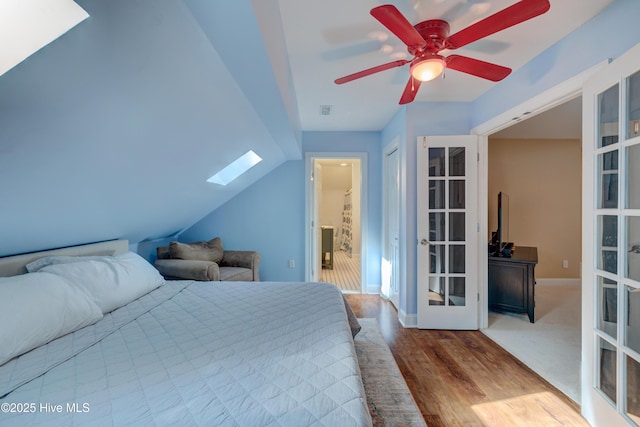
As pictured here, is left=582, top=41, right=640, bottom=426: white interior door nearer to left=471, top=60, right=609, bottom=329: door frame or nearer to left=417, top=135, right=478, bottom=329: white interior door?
left=471, top=60, right=609, bottom=329: door frame

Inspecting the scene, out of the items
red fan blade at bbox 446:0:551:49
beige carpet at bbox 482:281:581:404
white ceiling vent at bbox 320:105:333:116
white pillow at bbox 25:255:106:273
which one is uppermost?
white ceiling vent at bbox 320:105:333:116

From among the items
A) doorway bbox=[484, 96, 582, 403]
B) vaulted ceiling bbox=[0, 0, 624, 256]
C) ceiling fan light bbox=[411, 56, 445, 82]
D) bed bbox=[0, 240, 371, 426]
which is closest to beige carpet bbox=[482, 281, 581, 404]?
doorway bbox=[484, 96, 582, 403]

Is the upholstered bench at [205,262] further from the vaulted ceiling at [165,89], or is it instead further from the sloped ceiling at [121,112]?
the sloped ceiling at [121,112]

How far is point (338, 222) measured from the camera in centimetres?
871

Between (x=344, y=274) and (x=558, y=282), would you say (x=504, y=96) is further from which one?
(x=344, y=274)

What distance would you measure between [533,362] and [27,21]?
11.4ft

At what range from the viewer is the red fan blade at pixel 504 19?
1.09 metres

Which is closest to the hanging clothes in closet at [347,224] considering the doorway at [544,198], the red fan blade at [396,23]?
the doorway at [544,198]

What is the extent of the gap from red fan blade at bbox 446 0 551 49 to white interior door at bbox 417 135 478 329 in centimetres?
149

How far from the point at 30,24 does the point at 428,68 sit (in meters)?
1.66

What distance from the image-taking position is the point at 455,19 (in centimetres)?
157

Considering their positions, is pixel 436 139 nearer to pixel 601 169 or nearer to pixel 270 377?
pixel 601 169

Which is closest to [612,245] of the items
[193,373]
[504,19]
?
[504,19]

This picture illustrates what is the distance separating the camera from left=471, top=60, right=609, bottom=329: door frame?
68.8 inches
